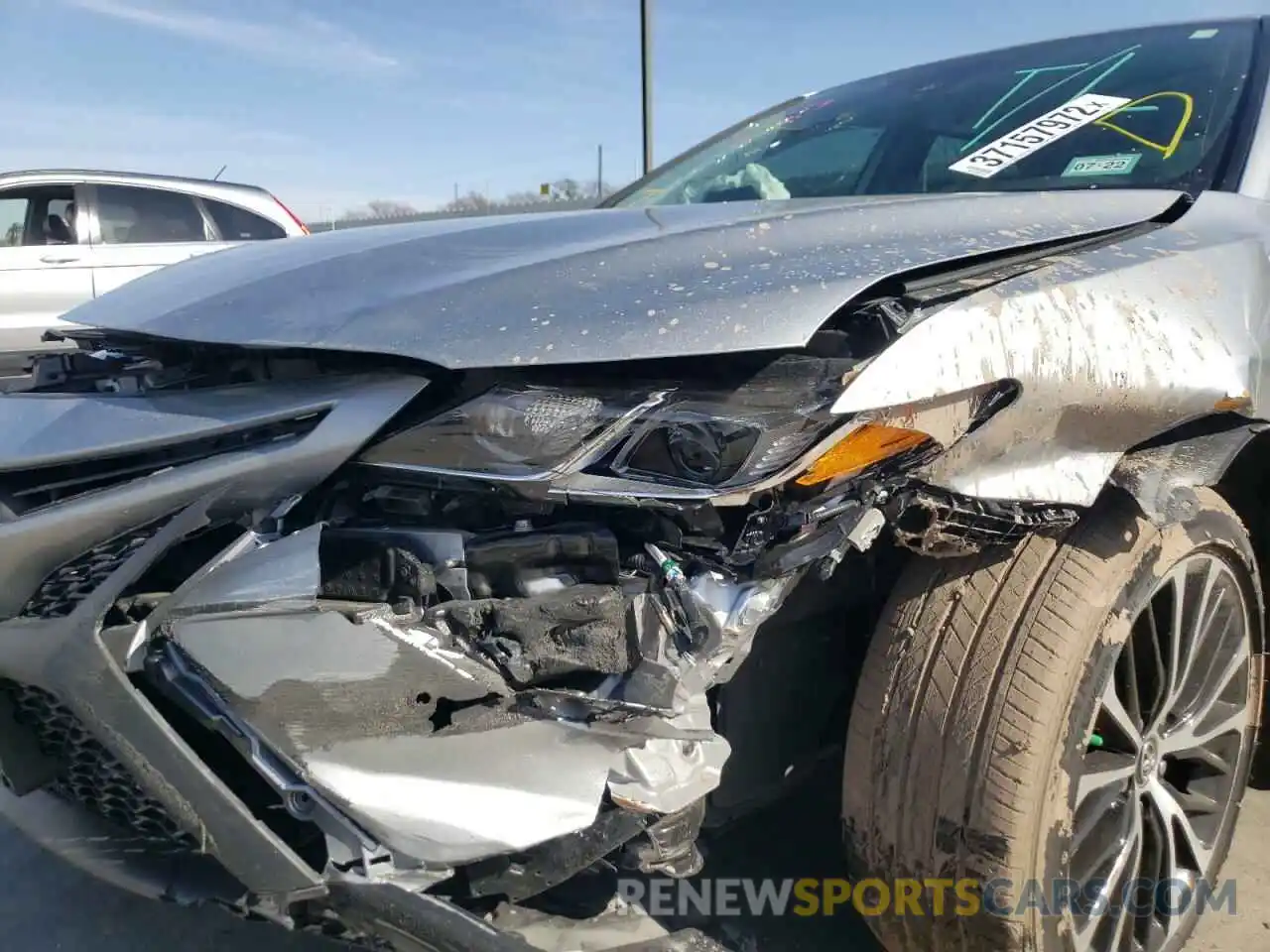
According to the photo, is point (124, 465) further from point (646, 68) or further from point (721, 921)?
point (646, 68)

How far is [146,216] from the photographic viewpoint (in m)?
7.90

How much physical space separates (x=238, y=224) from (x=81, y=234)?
3.79 feet

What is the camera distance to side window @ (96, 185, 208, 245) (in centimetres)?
778

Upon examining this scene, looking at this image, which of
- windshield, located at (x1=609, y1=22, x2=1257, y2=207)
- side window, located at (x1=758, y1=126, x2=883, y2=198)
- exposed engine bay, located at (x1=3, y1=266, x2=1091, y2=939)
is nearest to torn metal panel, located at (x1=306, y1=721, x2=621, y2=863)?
exposed engine bay, located at (x1=3, y1=266, x2=1091, y2=939)

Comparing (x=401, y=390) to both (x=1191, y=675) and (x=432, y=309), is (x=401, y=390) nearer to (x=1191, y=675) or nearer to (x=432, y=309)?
(x=432, y=309)

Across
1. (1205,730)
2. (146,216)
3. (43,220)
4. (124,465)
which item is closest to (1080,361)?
(1205,730)

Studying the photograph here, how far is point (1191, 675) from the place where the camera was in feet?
6.73

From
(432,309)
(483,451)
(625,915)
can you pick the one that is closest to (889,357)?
(483,451)

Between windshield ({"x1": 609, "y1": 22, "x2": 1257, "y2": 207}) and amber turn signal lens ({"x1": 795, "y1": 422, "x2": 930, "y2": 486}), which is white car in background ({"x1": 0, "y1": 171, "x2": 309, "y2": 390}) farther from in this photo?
amber turn signal lens ({"x1": 795, "y1": 422, "x2": 930, "y2": 486})

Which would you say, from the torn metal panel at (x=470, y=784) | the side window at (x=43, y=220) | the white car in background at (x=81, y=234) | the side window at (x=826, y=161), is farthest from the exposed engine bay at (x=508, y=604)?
the side window at (x=43, y=220)

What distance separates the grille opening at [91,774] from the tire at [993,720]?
1070 mm

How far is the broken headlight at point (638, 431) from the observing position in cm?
133

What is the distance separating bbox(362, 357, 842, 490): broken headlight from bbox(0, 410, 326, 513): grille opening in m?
0.15

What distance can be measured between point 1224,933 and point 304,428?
2271 mm
